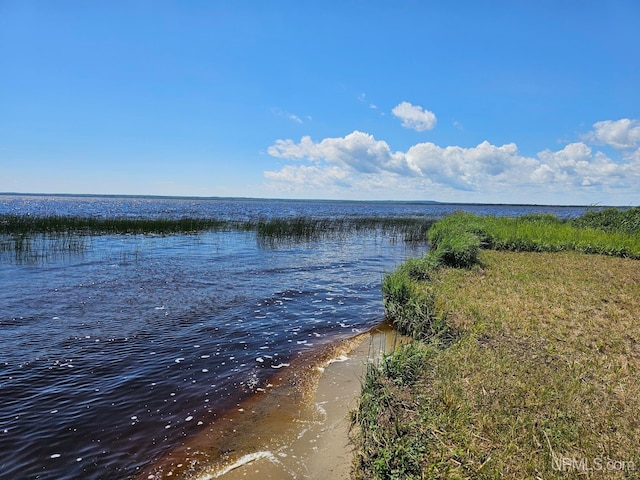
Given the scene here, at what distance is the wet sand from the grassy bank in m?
0.45

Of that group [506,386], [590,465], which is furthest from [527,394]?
[590,465]

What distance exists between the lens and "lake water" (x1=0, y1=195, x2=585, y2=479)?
176 inches

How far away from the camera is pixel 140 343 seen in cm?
740

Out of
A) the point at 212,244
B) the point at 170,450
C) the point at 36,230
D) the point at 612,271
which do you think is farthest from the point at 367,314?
the point at 36,230

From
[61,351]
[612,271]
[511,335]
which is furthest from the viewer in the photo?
[612,271]

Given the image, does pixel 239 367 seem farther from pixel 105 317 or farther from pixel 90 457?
pixel 105 317

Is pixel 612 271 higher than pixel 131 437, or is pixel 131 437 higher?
pixel 612 271

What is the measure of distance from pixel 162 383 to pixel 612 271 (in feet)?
39.1

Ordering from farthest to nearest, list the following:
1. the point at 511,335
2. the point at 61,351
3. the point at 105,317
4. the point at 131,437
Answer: the point at 105,317
the point at 61,351
the point at 511,335
the point at 131,437

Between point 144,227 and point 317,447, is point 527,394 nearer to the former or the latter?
point 317,447

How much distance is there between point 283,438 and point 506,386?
2.59 meters

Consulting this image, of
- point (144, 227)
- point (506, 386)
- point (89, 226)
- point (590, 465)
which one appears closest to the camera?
point (590, 465)

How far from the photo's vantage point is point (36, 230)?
2198cm

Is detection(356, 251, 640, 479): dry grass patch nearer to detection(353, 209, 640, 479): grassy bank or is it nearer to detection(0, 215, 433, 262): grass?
detection(353, 209, 640, 479): grassy bank
